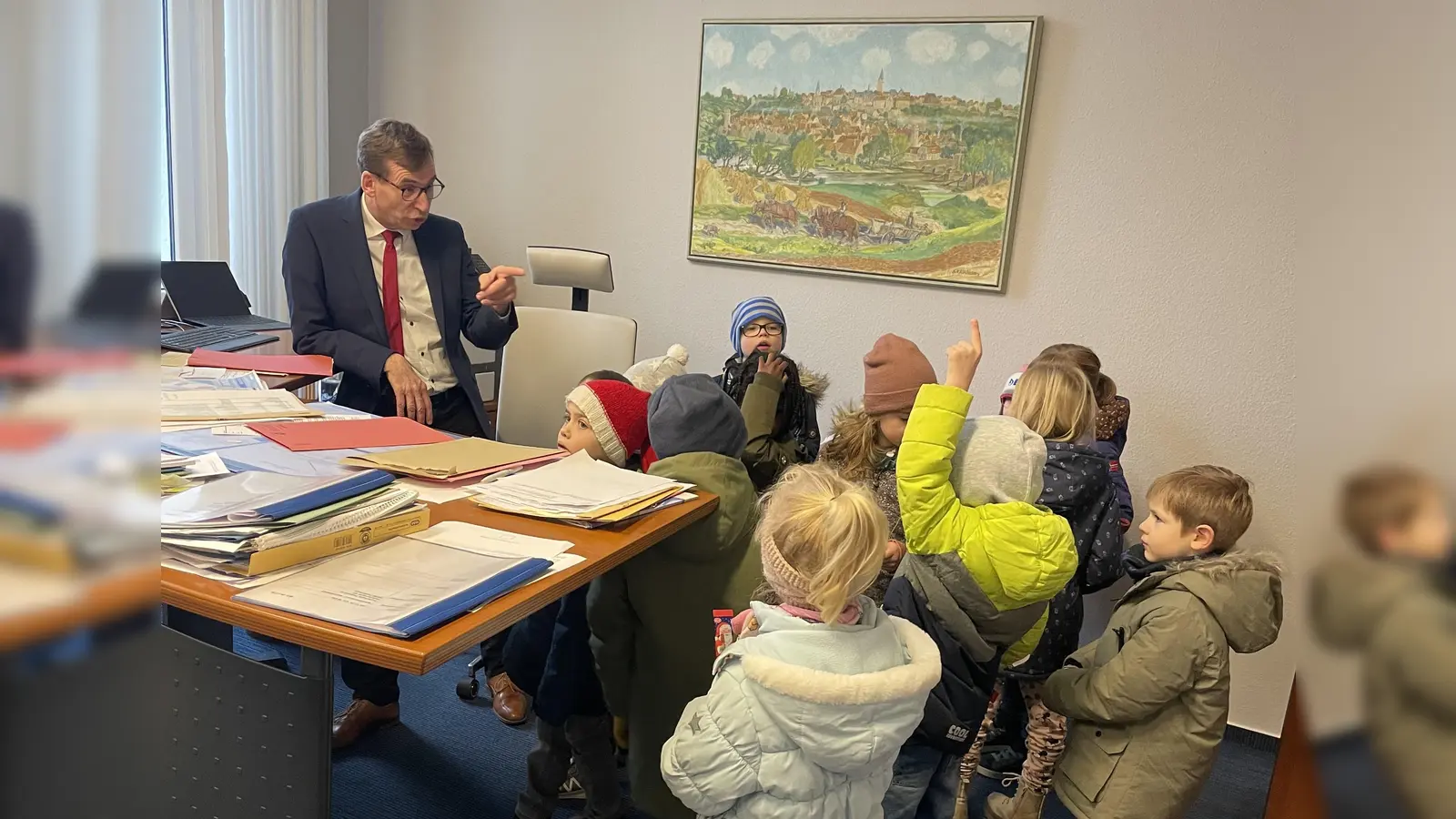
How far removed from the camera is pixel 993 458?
1.71 metres

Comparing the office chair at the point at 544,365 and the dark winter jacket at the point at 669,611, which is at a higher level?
the office chair at the point at 544,365

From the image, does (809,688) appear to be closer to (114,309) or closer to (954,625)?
(954,625)

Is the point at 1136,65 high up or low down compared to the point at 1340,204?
up

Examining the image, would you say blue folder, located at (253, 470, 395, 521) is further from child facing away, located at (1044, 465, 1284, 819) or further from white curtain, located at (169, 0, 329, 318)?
white curtain, located at (169, 0, 329, 318)

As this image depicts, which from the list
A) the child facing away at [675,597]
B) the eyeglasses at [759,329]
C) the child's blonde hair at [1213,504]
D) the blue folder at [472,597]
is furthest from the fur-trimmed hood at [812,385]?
the blue folder at [472,597]

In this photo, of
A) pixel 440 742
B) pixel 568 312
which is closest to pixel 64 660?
pixel 440 742

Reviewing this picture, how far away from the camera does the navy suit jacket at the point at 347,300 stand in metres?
2.35

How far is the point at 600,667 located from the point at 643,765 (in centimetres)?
22

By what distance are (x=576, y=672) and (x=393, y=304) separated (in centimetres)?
115

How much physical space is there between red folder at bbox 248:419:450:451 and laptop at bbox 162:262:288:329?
3.82ft

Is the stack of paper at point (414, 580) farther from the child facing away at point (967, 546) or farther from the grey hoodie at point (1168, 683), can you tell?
the grey hoodie at point (1168, 683)

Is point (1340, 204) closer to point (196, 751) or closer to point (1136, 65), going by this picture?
point (196, 751)

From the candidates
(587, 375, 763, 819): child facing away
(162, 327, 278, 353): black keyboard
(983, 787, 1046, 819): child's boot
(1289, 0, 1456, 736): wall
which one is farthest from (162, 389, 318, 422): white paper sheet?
(1289, 0, 1456, 736): wall

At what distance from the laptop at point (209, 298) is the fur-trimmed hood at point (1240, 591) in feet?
8.82
